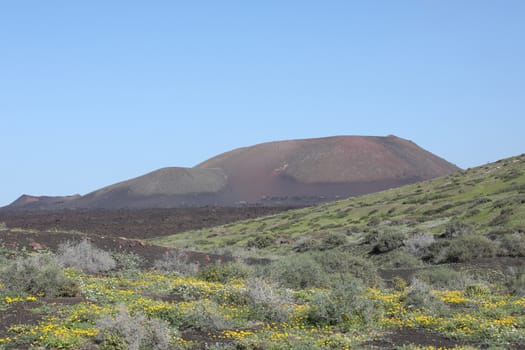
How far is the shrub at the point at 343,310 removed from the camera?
11211 millimetres

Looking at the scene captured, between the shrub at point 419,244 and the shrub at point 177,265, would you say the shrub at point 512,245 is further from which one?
the shrub at point 177,265

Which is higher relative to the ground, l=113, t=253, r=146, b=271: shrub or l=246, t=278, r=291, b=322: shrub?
l=113, t=253, r=146, b=271: shrub

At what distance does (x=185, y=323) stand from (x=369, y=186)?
429 ft

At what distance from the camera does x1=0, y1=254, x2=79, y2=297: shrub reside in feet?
44.3

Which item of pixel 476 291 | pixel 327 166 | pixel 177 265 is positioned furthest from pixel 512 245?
pixel 327 166

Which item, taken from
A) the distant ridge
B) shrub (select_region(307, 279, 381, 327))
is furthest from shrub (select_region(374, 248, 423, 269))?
the distant ridge

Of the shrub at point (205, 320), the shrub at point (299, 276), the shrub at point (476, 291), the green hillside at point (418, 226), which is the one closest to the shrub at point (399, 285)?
the shrub at point (299, 276)

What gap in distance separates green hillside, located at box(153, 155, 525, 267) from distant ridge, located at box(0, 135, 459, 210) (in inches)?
2701

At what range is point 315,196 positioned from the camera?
435 feet

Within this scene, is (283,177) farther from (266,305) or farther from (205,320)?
A: (205,320)

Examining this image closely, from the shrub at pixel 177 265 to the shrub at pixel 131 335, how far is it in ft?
A: 35.1

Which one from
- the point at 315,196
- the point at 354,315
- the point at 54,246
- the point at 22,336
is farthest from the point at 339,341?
the point at 315,196

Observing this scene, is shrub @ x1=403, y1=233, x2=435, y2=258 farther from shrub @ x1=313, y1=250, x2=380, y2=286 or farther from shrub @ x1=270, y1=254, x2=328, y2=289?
shrub @ x1=270, y1=254, x2=328, y2=289

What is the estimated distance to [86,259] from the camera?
20.1 meters
